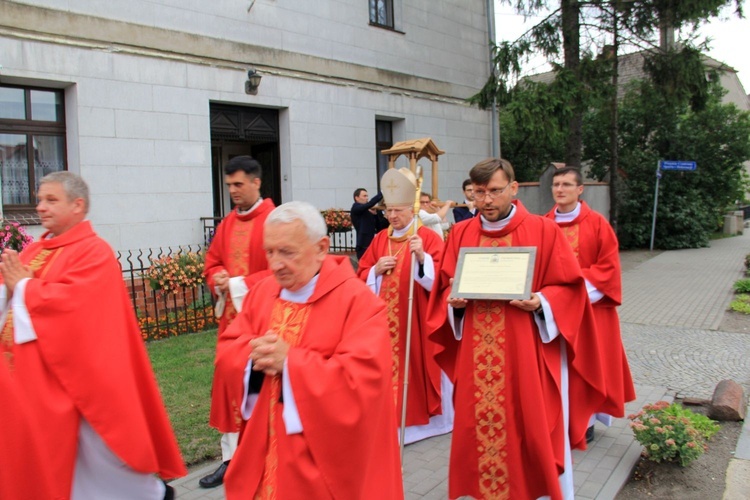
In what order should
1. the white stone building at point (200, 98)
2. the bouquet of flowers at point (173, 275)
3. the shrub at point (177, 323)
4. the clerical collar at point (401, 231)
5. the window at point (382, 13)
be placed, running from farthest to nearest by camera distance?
the window at point (382, 13), the white stone building at point (200, 98), the bouquet of flowers at point (173, 275), the shrub at point (177, 323), the clerical collar at point (401, 231)

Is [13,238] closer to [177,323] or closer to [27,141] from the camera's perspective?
[177,323]

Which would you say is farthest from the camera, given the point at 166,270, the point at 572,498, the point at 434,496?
the point at 166,270

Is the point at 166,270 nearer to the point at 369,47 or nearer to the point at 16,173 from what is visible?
the point at 16,173

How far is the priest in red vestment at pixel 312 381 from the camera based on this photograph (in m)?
2.46

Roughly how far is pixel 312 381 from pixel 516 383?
1.72 m

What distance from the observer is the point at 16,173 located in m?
10.2

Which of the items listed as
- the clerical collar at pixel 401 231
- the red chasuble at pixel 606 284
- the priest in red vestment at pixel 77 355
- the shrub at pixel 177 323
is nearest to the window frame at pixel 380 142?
the shrub at pixel 177 323

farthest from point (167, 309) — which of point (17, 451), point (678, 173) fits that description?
point (678, 173)

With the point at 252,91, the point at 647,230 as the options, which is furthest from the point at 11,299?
the point at 647,230

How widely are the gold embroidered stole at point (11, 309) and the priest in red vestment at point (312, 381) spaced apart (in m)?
1.49

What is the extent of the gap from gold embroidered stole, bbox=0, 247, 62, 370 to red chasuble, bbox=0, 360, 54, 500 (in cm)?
32

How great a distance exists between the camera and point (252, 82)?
12555 mm

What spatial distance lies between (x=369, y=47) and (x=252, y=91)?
3.74 metres

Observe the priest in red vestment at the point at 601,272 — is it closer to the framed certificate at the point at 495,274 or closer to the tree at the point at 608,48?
the framed certificate at the point at 495,274
